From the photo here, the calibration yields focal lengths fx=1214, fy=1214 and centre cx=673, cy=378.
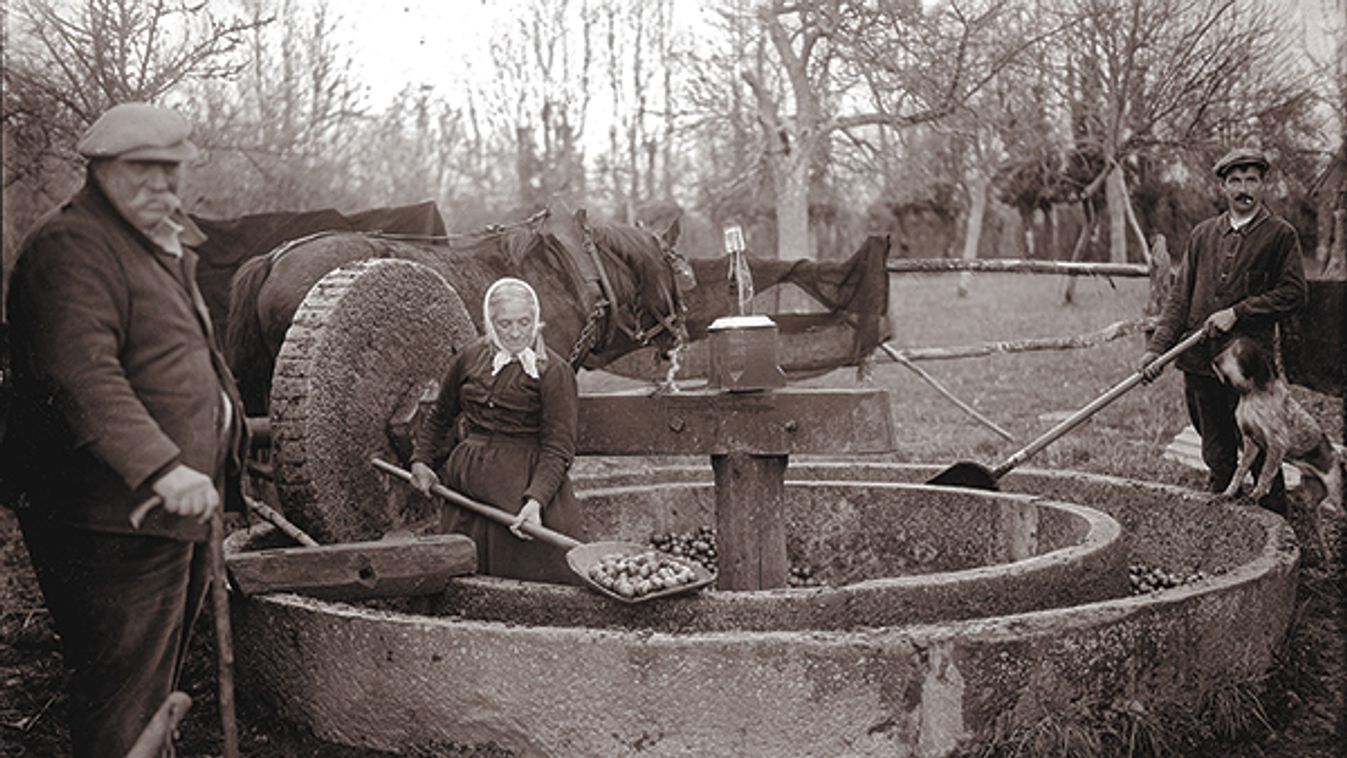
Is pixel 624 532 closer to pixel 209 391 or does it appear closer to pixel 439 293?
→ pixel 439 293

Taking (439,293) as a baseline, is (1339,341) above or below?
below

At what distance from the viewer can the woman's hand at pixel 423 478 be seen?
4730 millimetres

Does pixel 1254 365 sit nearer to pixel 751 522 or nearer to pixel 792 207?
pixel 751 522

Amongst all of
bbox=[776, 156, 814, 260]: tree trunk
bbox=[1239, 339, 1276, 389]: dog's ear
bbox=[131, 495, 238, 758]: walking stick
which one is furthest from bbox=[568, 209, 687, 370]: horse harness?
bbox=[776, 156, 814, 260]: tree trunk

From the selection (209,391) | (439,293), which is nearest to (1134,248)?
(439,293)

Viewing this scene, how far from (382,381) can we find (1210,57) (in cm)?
1014

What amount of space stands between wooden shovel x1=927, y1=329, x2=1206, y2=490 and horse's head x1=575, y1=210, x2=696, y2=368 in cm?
241

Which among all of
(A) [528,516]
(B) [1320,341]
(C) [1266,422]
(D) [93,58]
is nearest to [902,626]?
(A) [528,516]

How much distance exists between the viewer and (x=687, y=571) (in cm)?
414

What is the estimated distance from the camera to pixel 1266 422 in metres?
5.61

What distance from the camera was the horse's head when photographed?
843 centimetres

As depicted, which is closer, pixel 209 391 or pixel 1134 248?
pixel 209 391

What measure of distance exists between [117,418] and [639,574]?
2022 mm

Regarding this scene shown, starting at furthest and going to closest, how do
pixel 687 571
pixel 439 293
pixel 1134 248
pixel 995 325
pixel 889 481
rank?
pixel 1134 248 < pixel 995 325 < pixel 889 481 < pixel 439 293 < pixel 687 571
